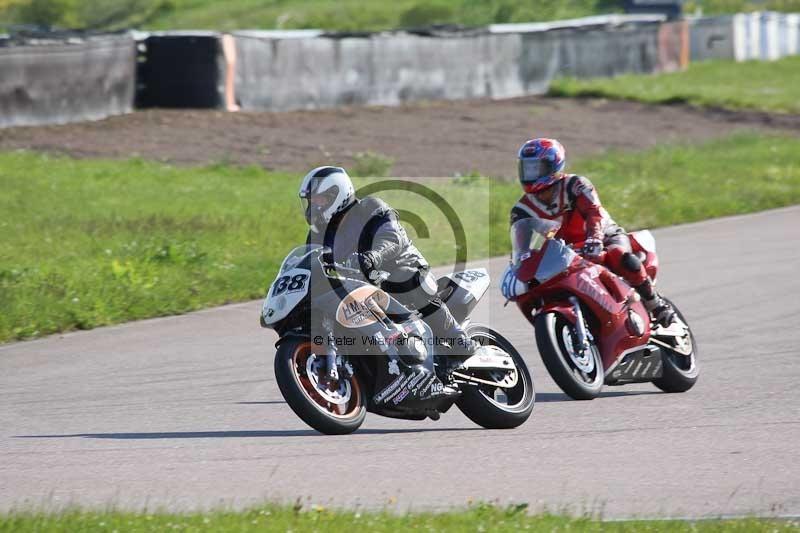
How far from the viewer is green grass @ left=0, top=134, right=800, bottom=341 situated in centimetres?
1238

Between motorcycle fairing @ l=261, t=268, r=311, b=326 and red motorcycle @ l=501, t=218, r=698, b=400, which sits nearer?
motorcycle fairing @ l=261, t=268, r=311, b=326

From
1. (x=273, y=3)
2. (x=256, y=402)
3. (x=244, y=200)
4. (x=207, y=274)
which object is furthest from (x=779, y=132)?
(x=273, y=3)

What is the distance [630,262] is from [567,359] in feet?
3.35

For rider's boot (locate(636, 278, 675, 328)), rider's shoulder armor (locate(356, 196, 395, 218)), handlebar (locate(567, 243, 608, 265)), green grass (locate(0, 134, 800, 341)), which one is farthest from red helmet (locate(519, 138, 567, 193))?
rider's shoulder armor (locate(356, 196, 395, 218))

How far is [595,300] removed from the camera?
8820mm

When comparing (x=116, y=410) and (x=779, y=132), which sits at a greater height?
(x=116, y=410)

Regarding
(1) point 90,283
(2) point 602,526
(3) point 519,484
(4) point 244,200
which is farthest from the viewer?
(4) point 244,200

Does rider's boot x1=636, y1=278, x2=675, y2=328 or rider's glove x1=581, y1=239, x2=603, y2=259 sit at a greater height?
rider's glove x1=581, y1=239, x2=603, y2=259

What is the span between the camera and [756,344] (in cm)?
1068

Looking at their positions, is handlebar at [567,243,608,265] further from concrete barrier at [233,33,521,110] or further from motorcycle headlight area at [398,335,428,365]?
concrete barrier at [233,33,521,110]

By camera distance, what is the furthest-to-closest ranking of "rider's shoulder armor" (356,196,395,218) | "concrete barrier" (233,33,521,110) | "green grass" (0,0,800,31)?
"green grass" (0,0,800,31) < "concrete barrier" (233,33,521,110) < "rider's shoulder armor" (356,196,395,218)

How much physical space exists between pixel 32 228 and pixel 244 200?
3.20m

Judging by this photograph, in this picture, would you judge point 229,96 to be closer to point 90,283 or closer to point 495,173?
point 495,173

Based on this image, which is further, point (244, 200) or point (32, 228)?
point (244, 200)
